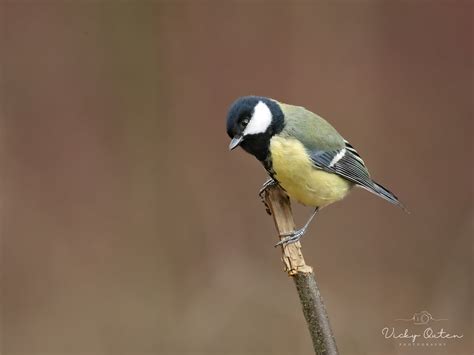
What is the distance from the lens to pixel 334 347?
1.60 meters

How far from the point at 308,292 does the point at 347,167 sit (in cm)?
78

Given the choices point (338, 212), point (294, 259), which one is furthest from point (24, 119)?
point (294, 259)

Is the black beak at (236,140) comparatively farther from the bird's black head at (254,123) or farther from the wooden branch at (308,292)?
the wooden branch at (308,292)

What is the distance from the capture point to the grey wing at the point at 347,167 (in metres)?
2.29

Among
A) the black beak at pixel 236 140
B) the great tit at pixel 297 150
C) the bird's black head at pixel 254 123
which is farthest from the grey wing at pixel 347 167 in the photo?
the black beak at pixel 236 140

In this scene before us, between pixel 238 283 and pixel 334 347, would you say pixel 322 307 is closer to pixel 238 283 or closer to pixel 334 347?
pixel 334 347

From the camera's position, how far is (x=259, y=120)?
84.4 inches

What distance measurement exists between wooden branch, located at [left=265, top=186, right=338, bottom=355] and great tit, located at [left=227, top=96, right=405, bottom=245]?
20 cm
